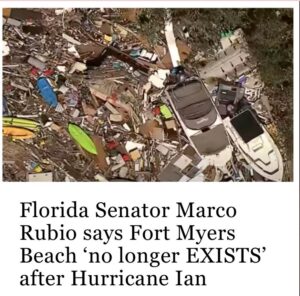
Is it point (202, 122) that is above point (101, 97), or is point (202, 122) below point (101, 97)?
below

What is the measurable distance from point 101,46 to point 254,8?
1056mm

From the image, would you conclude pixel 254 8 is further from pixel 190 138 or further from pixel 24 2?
pixel 24 2

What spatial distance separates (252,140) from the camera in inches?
120

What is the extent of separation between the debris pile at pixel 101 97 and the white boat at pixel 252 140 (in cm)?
8

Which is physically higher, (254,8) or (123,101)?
(254,8)

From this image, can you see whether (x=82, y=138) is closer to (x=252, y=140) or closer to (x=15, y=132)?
(x=15, y=132)

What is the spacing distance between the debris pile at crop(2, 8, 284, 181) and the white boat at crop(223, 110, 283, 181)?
8 centimetres

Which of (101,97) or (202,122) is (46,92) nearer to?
(101,97)

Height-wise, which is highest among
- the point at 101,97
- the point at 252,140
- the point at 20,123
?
the point at 101,97

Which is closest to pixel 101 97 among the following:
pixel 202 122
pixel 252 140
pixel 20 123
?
pixel 20 123

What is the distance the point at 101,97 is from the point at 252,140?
1.08 meters

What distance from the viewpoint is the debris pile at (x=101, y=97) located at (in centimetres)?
300

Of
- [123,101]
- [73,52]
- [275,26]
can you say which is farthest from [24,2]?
[275,26]

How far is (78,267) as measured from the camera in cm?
278
